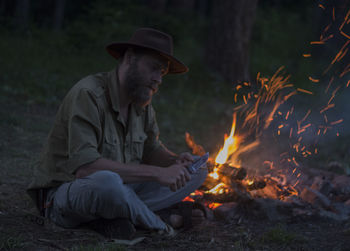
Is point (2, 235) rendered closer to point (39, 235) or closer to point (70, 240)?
point (39, 235)

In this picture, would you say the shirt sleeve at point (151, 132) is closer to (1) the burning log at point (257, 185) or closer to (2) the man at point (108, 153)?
(2) the man at point (108, 153)

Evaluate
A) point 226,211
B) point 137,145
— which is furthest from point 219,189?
point 137,145

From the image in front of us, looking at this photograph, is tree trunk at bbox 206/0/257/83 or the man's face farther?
tree trunk at bbox 206/0/257/83

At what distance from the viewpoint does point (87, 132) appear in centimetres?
360

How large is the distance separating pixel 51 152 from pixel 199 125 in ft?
18.3

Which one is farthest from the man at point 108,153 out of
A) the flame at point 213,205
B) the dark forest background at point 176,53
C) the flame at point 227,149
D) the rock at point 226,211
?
the dark forest background at point 176,53

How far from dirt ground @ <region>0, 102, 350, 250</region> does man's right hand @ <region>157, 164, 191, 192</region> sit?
0.50m

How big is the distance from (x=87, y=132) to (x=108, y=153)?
1.31 feet

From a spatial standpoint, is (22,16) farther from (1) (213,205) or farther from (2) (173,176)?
(2) (173,176)

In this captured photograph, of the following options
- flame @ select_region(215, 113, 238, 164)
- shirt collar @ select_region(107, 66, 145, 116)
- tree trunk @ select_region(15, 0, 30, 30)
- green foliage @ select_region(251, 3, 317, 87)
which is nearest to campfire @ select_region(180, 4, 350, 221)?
flame @ select_region(215, 113, 238, 164)

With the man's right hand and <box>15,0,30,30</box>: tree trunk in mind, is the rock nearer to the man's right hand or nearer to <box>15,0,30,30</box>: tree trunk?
the man's right hand

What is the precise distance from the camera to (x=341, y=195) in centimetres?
542

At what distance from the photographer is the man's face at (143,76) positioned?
3885 millimetres

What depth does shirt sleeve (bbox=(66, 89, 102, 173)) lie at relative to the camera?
351 centimetres
